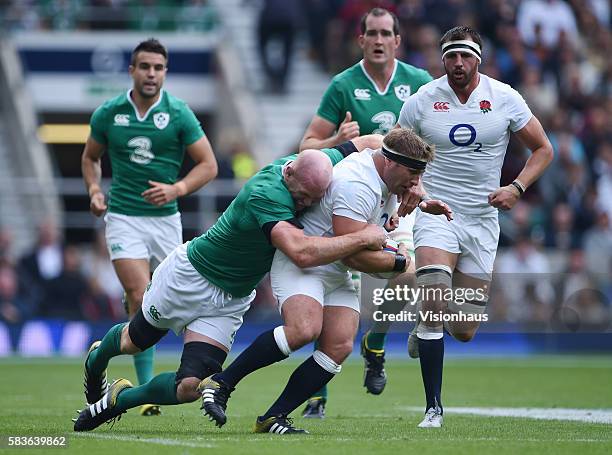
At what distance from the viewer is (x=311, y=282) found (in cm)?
838

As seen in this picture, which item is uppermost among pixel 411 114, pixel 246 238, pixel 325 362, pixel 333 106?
pixel 411 114

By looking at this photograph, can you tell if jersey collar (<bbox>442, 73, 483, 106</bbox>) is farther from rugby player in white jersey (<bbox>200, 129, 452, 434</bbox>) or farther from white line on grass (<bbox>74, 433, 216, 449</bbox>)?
white line on grass (<bbox>74, 433, 216, 449</bbox>)

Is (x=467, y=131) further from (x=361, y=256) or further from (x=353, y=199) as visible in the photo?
(x=361, y=256)

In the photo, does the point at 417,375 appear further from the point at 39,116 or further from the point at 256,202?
the point at 39,116

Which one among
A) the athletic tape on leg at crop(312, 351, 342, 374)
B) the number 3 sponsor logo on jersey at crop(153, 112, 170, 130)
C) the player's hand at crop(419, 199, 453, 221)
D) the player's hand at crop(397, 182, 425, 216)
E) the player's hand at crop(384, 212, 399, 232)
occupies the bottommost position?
the athletic tape on leg at crop(312, 351, 342, 374)

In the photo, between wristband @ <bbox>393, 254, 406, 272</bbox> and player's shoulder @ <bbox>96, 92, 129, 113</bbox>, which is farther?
player's shoulder @ <bbox>96, 92, 129, 113</bbox>

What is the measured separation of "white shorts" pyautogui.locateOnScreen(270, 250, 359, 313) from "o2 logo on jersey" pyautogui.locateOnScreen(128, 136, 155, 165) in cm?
311

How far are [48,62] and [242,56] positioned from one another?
3729mm

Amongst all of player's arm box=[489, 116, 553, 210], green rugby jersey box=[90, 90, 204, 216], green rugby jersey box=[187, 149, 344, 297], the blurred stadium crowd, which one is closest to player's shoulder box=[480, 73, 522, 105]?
player's arm box=[489, 116, 553, 210]

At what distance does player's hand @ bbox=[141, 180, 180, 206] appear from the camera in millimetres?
10992

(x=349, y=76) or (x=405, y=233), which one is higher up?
(x=349, y=76)

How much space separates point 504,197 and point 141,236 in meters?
3.37

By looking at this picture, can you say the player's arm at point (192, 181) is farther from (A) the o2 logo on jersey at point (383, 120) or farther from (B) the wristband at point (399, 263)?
(B) the wristband at point (399, 263)

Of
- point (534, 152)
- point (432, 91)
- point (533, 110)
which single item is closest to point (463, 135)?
point (432, 91)
